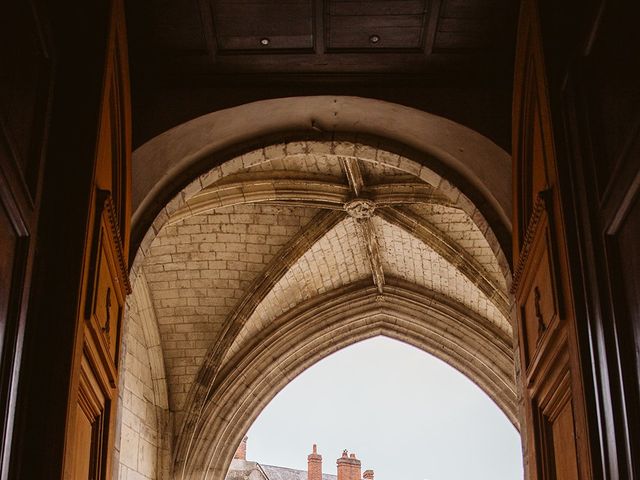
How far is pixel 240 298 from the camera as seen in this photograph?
1147 cm

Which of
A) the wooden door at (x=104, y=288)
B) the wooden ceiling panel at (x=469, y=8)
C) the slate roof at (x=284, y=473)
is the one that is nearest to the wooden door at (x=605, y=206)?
the wooden ceiling panel at (x=469, y=8)

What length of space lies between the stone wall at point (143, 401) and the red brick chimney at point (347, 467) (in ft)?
54.5

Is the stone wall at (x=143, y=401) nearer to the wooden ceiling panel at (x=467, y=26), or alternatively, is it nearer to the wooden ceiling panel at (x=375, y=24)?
the wooden ceiling panel at (x=375, y=24)

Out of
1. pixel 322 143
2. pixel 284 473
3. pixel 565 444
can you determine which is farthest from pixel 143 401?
pixel 284 473

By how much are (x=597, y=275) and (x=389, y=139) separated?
10.0 ft

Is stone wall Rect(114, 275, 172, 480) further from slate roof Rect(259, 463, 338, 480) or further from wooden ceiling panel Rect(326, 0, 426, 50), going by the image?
slate roof Rect(259, 463, 338, 480)

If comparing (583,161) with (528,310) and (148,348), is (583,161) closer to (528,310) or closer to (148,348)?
(528,310)

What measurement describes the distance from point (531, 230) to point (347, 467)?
2449cm

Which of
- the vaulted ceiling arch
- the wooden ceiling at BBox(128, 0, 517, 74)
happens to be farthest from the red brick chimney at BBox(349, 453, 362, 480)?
the wooden ceiling at BBox(128, 0, 517, 74)

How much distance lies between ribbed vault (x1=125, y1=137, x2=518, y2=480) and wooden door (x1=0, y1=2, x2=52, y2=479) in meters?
6.56

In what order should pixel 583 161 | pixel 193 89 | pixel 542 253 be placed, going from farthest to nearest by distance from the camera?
1. pixel 193 89
2. pixel 542 253
3. pixel 583 161

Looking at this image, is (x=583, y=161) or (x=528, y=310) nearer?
(x=583, y=161)

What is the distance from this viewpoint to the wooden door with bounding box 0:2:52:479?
2900 millimetres

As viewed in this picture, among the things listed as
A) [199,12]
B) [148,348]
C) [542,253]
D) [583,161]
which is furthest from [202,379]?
[583,161]
